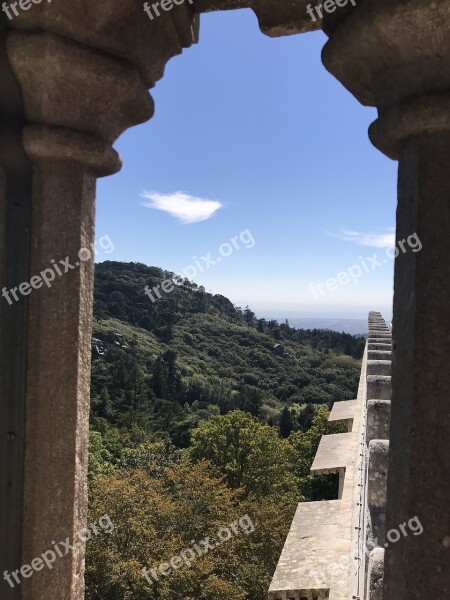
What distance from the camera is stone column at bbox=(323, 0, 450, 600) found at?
1.39 metres

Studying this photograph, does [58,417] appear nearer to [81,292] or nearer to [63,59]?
[81,292]

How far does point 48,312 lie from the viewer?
1934 millimetres

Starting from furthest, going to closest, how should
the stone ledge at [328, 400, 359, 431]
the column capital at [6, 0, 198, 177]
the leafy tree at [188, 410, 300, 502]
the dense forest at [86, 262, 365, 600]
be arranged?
the leafy tree at [188, 410, 300, 502], the dense forest at [86, 262, 365, 600], the stone ledge at [328, 400, 359, 431], the column capital at [6, 0, 198, 177]

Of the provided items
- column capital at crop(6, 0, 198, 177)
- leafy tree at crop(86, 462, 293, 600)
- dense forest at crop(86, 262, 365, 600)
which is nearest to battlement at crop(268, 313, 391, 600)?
column capital at crop(6, 0, 198, 177)

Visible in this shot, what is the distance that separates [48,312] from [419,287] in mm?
1323

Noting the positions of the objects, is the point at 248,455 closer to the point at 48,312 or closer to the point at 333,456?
the point at 333,456

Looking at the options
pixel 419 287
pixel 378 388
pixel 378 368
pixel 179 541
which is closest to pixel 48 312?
pixel 419 287

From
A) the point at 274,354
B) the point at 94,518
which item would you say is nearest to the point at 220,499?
the point at 94,518

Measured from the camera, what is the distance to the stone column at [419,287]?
1.39 meters

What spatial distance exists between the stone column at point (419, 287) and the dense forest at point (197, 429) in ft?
48.4

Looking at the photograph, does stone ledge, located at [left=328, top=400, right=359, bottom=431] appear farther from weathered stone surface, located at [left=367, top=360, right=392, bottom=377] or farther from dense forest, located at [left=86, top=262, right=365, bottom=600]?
weathered stone surface, located at [left=367, top=360, right=392, bottom=377]

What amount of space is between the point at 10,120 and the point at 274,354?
8339 centimetres

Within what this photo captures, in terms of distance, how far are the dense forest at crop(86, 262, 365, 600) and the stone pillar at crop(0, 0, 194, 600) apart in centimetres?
1414

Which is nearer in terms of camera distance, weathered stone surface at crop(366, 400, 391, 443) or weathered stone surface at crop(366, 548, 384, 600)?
weathered stone surface at crop(366, 548, 384, 600)
